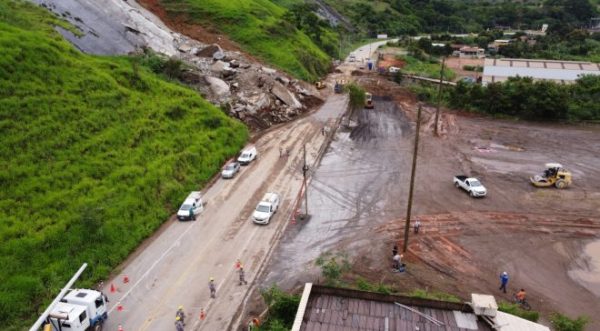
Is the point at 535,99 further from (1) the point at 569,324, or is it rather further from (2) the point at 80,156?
(2) the point at 80,156

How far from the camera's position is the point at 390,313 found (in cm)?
1656

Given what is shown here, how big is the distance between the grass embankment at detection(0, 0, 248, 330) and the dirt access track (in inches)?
407

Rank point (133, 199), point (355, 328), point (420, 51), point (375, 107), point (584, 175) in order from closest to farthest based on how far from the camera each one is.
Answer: point (355, 328)
point (133, 199)
point (584, 175)
point (375, 107)
point (420, 51)

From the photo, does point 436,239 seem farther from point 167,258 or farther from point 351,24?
point 351,24

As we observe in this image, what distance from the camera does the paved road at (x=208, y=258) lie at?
23.1 meters

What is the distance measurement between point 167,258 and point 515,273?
69.6 ft

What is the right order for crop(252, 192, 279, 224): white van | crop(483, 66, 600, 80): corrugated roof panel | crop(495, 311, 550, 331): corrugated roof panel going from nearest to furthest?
crop(495, 311, 550, 331): corrugated roof panel
crop(252, 192, 279, 224): white van
crop(483, 66, 600, 80): corrugated roof panel

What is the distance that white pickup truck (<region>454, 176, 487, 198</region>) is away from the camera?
118ft

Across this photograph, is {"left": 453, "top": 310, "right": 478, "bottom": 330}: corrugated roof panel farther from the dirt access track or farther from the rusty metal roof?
the dirt access track

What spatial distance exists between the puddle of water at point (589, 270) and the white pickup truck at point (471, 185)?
840 centimetres

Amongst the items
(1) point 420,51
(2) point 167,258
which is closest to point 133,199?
(2) point 167,258

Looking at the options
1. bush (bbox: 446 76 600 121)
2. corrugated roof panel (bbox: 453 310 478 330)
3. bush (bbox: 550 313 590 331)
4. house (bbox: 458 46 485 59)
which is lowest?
bush (bbox: 550 313 590 331)

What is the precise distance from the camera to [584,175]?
40531mm

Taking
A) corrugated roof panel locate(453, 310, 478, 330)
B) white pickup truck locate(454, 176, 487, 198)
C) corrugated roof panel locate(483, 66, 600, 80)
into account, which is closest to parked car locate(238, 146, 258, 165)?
white pickup truck locate(454, 176, 487, 198)
